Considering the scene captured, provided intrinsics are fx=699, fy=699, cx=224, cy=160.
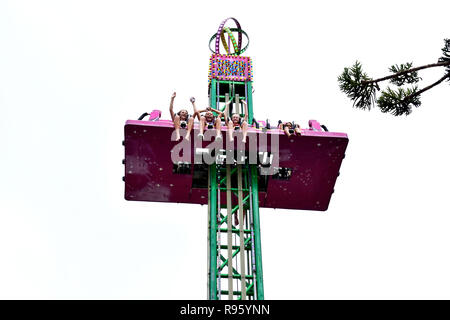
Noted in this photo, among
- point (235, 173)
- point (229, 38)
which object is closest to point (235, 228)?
point (235, 173)

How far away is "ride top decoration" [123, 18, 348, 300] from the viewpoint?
1908 centimetres

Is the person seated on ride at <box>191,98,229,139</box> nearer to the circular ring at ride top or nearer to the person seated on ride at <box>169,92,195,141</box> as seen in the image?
the person seated on ride at <box>169,92,195,141</box>

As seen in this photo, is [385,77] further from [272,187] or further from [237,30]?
[237,30]

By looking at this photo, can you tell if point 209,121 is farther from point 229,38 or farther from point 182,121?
point 229,38

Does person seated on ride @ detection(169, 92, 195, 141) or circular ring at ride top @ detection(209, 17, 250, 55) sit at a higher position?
circular ring at ride top @ detection(209, 17, 250, 55)

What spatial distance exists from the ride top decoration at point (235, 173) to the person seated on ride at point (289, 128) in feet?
0.22

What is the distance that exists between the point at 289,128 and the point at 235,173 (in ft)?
7.36

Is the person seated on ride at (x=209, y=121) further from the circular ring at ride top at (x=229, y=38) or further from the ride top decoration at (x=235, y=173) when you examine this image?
the circular ring at ride top at (x=229, y=38)

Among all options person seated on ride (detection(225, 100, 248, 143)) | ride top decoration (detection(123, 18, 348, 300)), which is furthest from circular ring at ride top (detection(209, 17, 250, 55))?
person seated on ride (detection(225, 100, 248, 143))

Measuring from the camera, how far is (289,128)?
66.0ft

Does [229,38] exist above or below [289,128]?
above

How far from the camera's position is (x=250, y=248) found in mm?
19297

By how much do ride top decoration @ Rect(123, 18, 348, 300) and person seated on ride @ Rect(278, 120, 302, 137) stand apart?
0.22 ft
